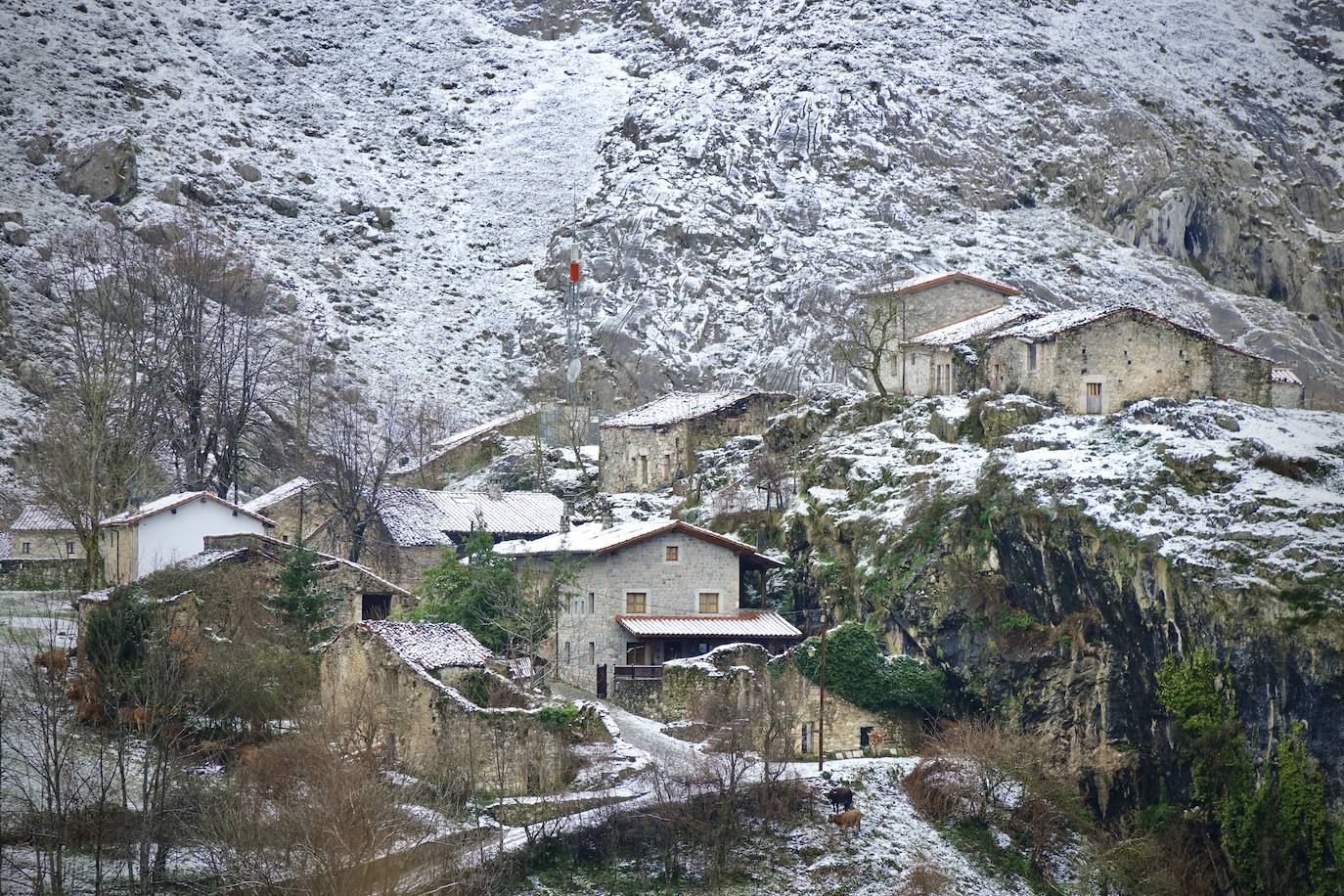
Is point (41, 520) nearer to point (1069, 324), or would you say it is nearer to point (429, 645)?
point (429, 645)

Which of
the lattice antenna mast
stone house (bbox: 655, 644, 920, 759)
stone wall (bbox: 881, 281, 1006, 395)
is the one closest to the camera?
stone house (bbox: 655, 644, 920, 759)

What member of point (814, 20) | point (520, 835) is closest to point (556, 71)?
point (814, 20)

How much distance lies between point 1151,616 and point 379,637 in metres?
24.0

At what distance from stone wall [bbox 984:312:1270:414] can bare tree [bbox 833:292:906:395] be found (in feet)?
22.6

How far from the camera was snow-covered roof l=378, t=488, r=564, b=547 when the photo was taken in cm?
7606

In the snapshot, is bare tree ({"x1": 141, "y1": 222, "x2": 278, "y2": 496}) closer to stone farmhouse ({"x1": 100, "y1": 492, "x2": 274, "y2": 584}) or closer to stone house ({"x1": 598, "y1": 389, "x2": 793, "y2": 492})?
stone farmhouse ({"x1": 100, "y1": 492, "x2": 274, "y2": 584})

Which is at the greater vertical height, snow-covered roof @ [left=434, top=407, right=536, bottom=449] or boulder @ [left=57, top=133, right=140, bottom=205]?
boulder @ [left=57, top=133, right=140, bottom=205]

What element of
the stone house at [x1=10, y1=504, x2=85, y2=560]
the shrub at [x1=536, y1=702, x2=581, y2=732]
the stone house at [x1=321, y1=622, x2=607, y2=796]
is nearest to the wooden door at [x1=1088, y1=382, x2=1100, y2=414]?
the stone house at [x1=321, y1=622, x2=607, y2=796]

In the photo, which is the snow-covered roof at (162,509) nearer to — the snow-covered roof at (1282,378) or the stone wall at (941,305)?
the stone wall at (941,305)

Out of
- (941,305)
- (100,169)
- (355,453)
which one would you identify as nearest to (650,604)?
(355,453)

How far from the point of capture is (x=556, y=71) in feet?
530

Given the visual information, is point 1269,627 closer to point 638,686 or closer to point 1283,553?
point 1283,553

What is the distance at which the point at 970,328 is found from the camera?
74.7 m

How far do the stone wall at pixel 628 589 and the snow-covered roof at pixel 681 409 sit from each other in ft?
64.4
